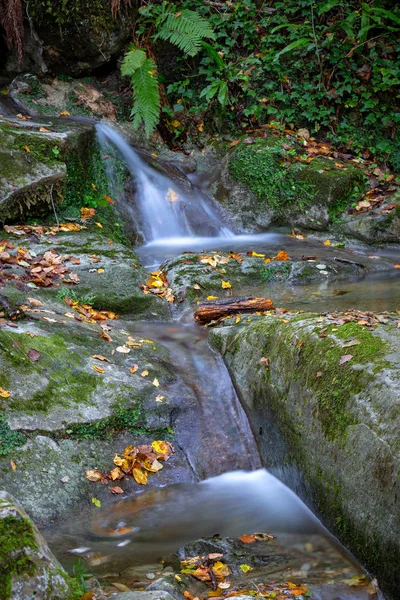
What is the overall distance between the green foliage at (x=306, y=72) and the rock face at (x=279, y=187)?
47.1 inches

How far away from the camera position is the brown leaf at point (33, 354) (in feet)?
14.3

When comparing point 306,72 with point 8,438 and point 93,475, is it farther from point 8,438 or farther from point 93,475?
point 8,438

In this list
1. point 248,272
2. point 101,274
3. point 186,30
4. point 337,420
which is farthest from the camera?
point 186,30

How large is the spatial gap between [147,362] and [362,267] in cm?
392

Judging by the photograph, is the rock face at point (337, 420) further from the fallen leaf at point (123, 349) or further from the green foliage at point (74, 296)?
the green foliage at point (74, 296)

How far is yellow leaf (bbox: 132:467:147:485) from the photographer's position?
4.12 metres

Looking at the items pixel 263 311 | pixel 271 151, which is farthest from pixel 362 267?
pixel 271 151

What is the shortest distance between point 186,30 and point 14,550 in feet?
33.8

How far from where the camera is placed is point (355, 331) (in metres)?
3.79

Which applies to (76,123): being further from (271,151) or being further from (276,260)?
(276,260)

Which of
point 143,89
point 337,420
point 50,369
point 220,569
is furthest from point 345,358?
point 143,89

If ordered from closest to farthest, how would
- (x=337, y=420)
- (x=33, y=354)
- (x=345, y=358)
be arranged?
(x=337, y=420)
(x=345, y=358)
(x=33, y=354)

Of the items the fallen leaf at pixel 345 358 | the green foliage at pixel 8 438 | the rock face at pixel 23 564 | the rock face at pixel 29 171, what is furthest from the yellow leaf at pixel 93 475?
the rock face at pixel 29 171

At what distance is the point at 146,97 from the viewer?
404 inches
